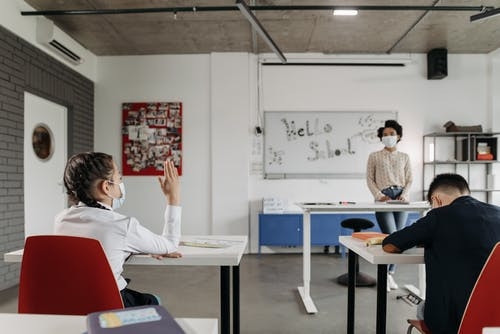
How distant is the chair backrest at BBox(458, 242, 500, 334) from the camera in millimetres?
1214

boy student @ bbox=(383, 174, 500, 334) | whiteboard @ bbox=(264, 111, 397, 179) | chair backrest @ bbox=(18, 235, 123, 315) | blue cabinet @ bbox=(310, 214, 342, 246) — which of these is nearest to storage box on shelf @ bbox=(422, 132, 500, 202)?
whiteboard @ bbox=(264, 111, 397, 179)

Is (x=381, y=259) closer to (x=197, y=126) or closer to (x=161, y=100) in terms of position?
(x=197, y=126)

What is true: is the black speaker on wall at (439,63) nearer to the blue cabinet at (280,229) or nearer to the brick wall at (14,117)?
the blue cabinet at (280,229)

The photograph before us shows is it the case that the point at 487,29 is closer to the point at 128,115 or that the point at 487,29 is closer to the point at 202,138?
the point at 202,138

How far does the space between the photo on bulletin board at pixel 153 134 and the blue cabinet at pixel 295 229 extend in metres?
1.60

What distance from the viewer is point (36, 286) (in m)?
1.30

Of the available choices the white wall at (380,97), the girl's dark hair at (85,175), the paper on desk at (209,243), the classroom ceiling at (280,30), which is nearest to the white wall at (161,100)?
the classroom ceiling at (280,30)

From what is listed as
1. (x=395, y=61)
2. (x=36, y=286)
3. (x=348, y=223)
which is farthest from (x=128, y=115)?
(x=36, y=286)

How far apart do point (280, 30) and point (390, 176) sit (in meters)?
2.32

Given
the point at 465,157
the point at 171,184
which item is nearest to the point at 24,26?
the point at 171,184

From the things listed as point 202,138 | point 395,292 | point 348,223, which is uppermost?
point 202,138

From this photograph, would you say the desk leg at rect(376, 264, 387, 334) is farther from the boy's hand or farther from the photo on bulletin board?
the photo on bulletin board

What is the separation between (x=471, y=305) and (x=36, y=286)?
1.46 m

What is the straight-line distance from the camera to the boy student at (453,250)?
1432 mm
